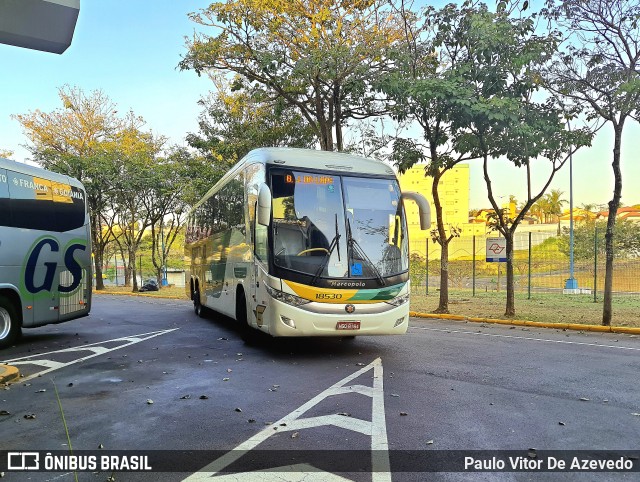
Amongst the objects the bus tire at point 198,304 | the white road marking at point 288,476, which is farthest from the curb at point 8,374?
the bus tire at point 198,304

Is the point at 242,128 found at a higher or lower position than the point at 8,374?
higher

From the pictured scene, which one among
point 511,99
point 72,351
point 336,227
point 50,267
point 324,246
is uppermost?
point 511,99

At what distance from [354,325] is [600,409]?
3840 millimetres

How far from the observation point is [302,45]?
16797 mm

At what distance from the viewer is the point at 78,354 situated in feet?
31.9

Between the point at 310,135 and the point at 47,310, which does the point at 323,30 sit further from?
the point at 47,310

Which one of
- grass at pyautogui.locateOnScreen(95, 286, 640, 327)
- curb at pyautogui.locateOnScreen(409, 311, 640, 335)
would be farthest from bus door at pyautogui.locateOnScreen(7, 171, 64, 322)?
grass at pyautogui.locateOnScreen(95, 286, 640, 327)

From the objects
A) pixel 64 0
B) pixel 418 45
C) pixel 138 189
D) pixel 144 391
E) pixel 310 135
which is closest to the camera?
pixel 64 0

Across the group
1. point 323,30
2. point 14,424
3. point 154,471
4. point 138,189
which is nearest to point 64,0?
point 14,424

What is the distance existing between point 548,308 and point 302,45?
11840 mm

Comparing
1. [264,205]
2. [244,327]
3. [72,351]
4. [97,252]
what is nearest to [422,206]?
[264,205]

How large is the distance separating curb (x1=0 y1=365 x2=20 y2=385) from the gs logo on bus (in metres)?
3.62

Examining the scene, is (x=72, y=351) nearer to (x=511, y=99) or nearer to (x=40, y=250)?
(x=40, y=250)

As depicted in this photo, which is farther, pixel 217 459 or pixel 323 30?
pixel 323 30
